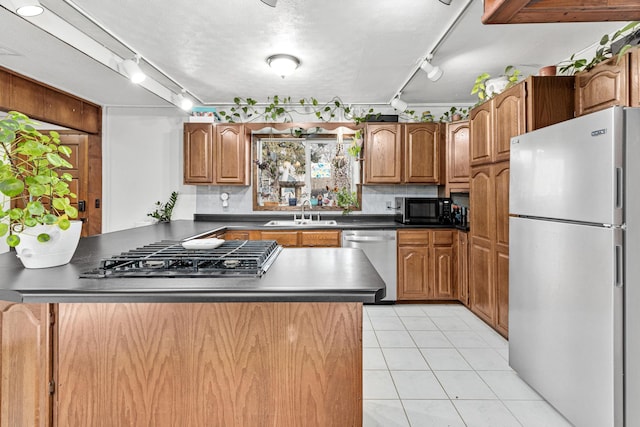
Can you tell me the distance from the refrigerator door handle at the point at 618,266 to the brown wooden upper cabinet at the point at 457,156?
8.09 feet

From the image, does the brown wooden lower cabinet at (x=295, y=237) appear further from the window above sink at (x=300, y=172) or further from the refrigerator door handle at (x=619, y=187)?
the refrigerator door handle at (x=619, y=187)

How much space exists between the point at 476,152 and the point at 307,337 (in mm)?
2807

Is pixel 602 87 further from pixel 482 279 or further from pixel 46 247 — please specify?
pixel 46 247


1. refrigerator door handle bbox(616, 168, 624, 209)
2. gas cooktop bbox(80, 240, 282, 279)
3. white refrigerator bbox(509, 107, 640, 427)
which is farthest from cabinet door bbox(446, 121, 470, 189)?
gas cooktop bbox(80, 240, 282, 279)

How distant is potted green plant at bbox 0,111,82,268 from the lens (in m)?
1.30

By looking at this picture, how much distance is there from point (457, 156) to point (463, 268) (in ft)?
4.25

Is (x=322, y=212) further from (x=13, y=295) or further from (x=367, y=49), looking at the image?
(x=13, y=295)

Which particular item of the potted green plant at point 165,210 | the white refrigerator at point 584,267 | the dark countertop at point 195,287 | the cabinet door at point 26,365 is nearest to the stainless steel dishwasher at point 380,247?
the white refrigerator at point 584,267

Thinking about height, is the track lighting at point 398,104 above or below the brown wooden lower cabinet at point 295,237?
above

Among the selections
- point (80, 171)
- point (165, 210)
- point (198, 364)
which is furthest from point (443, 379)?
point (80, 171)

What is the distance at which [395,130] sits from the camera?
423 cm

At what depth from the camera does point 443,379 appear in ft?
7.72

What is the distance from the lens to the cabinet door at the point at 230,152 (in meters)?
4.23

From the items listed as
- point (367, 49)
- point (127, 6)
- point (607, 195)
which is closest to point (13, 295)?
point (127, 6)
